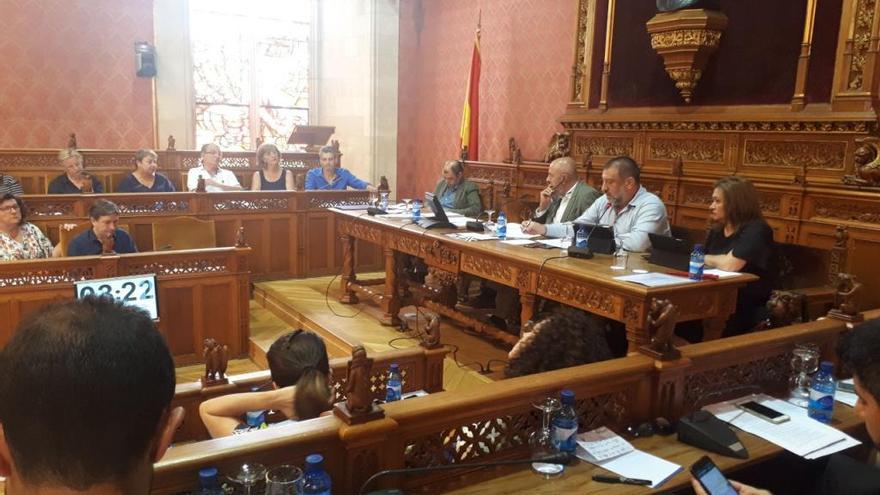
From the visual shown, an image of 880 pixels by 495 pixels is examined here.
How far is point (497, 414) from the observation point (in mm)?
1961

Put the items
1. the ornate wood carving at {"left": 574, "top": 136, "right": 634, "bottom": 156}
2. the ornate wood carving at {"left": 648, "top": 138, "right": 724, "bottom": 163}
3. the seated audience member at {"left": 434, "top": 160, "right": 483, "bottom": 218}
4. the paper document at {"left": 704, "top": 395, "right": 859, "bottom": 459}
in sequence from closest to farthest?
the paper document at {"left": 704, "top": 395, "right": 859, "bottom": 459} → the ornate wood carving at {"left": 648, "top": 138, "right": 724, "bottom": 163} → the seated audience member at {"left": 434, "top": 160, "right": 483, "bottom": 218} → the ornate wood carving at {"left": 574, "top": 136, "right": 634, "bottom": 156}

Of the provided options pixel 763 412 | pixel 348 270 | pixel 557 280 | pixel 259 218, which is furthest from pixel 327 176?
pixel 763 412

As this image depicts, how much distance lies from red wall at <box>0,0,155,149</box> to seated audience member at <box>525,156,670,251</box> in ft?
22.5

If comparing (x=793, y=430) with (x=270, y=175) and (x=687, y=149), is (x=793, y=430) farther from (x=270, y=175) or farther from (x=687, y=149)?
(x=270, y=175)

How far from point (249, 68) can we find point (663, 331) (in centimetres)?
945

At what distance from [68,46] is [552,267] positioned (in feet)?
25.0

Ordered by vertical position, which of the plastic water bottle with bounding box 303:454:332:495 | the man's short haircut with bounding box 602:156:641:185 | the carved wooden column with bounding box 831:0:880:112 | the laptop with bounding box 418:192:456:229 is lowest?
the plastic water bottle with bounding box 303:454:332:495

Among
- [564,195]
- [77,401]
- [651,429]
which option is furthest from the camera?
[564,195]

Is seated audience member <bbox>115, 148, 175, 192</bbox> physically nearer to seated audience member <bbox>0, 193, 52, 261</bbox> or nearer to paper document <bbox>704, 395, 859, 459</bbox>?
seated audience member <bbox>0, 193, 52, 261</bbox>

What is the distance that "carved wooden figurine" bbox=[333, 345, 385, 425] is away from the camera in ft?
5.64

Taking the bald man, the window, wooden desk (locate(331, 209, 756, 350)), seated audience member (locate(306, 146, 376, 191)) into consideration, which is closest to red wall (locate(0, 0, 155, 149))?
the window

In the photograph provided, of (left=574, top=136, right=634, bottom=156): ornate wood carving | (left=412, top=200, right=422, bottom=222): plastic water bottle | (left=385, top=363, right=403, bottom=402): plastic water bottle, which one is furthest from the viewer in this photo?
(left=574, top=136, right=634, bottom=156): ornate wood carving

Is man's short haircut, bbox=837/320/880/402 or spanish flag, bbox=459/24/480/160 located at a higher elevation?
spanish flag, bbox=459/24/480/160

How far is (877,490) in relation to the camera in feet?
6.33
